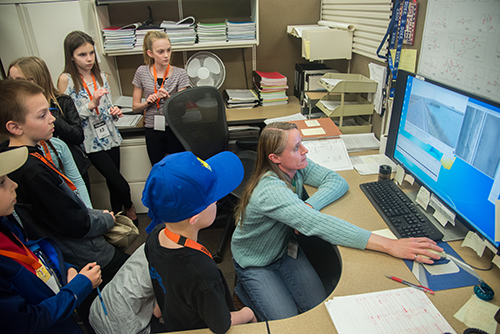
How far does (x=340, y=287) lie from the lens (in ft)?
3.03

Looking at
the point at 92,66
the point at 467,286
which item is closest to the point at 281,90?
the point at 92,66

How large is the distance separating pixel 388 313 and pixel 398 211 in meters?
0.47

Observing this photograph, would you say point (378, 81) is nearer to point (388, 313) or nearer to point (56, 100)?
point (388, 313)

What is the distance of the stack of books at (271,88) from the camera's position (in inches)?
105

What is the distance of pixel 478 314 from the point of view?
800 mm

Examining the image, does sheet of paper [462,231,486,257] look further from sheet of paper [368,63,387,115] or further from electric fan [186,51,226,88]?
electric fan [186,51,226,88]

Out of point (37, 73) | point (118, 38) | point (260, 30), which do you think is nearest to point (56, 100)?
point (37, 73)

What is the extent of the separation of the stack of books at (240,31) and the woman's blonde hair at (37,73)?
1.35 meters

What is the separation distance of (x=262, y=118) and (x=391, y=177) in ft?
3.82

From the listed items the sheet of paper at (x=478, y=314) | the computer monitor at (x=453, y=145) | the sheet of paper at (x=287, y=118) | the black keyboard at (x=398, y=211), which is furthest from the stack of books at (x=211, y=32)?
the sheet of paper at (x=478, y=314)

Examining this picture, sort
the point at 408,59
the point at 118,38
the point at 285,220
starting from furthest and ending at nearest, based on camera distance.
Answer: the point at 118,38 → the point at 408,59 → the point at 285,220

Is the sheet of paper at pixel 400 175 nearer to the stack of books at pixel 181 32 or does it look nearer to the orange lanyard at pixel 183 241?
the orange lanyard at pixel 183 241

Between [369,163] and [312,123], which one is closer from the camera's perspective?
[369,163]

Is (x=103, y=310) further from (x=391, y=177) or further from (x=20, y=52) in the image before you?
(x=20, y=52)
